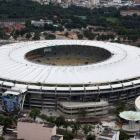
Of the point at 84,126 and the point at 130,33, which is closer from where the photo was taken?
the point at 84,126

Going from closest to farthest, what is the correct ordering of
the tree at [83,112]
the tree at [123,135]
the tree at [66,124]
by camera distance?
the tree at [123,135] → the tree at [66,124] → the tree at [83,112]

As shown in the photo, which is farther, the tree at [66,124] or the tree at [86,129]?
the tree at [66,124]

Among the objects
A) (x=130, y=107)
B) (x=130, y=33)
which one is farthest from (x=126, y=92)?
(x=130, y=33)

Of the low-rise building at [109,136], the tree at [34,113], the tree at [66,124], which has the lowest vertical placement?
the tree at [66,124]

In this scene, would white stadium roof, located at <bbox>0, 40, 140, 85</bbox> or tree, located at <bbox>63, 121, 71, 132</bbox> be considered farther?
white stadium roof, located at <bbox>0, 40, 140, 85</bbox>

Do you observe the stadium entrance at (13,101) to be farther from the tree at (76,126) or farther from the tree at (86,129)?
the tree at (86,129)

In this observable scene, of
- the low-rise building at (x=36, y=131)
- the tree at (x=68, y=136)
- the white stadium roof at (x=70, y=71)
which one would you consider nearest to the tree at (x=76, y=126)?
the tree at (x=68, y=136)

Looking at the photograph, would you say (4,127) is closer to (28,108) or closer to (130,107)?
(28,108)

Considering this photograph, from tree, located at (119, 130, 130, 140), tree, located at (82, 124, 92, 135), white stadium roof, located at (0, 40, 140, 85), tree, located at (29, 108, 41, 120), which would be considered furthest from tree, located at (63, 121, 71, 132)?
white stadium roof, located at (0, 40, 140, 85)

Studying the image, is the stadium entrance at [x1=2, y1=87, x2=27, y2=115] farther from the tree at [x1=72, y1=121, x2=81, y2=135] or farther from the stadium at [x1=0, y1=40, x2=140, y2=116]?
the tree at [x1=72, y1=121, x2=81, y2=135]
